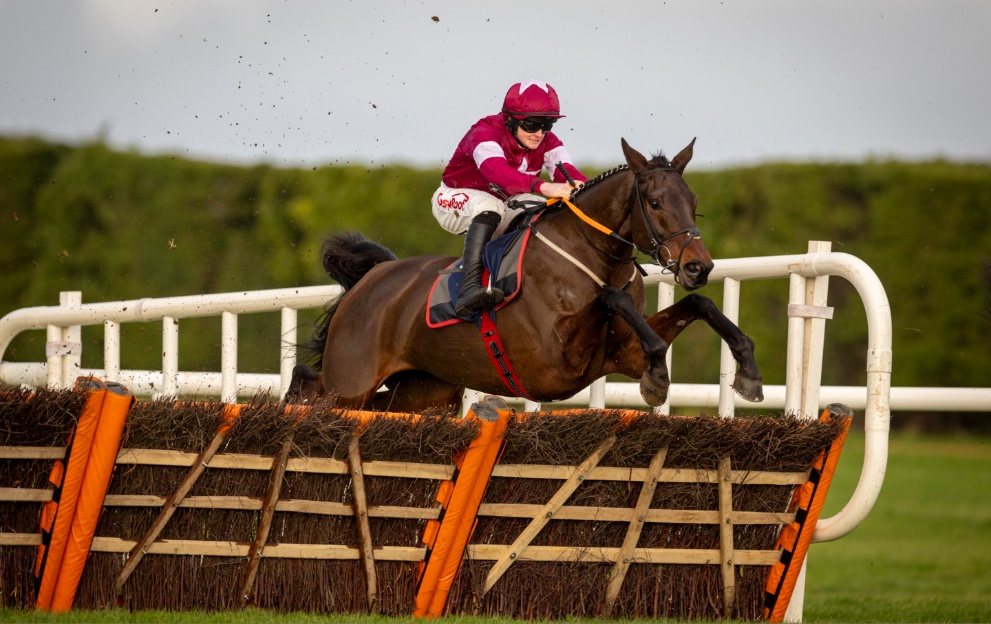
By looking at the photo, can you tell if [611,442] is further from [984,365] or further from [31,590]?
[984,365]

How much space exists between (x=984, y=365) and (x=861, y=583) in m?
7.01

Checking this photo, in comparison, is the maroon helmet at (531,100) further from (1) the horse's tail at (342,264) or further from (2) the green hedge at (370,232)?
(2) the green hedge at (370,232)

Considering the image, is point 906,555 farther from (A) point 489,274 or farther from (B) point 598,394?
(A) point 489,274

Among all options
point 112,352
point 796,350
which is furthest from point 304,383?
point 796,350

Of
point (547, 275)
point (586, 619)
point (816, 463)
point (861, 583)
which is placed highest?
point (547, 275)

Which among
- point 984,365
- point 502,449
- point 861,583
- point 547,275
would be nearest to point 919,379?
point 984,365

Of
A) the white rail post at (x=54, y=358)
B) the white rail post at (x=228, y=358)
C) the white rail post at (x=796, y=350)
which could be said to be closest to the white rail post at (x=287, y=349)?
the white rail post at (x=228, y=358)

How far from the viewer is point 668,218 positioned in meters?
4.90

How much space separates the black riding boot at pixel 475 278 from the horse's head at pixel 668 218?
697 millimetres

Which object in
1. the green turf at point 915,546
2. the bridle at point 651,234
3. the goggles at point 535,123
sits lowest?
the green turf at point 915,546

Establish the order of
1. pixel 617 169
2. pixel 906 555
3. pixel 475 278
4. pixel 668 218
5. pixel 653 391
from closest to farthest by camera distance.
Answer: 1. pixel 668 218
2. pixel 653 391
3. pixel 617 169
4. pixel 475 278
5. pixel 906 555

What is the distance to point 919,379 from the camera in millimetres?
14266

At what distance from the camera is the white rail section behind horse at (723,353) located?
4879mm

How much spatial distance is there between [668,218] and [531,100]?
3.08ft
